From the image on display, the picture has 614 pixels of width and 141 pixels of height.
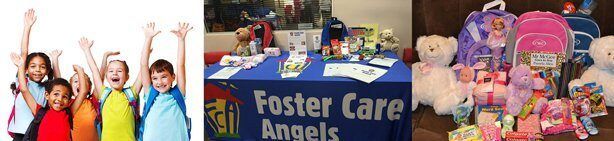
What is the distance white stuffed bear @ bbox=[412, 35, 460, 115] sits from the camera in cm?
202

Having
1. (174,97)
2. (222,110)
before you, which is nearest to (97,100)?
(174,97)

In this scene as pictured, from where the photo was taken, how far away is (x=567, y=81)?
199 cm

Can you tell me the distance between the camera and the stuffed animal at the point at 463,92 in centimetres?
192

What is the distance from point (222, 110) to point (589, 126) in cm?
160

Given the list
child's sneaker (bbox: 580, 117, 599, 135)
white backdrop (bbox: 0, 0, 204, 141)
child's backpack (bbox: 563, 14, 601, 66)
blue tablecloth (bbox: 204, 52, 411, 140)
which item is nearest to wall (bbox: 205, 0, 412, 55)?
blue tablecloth (bbox: 204, 52, 411, 140)

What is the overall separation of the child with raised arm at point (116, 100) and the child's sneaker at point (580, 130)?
1.71 meters

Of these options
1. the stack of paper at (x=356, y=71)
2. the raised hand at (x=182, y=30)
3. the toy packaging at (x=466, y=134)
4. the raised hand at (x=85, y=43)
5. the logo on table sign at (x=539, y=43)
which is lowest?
the toy packaging at (x=466, y=134)

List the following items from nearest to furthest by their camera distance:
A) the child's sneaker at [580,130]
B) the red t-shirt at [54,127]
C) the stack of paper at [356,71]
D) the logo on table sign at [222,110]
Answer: the red t-shirt at [54,127] < the child's sneaker at [580,130] < the stack of paper at [356,71] < the logo on table sign at [222,110]

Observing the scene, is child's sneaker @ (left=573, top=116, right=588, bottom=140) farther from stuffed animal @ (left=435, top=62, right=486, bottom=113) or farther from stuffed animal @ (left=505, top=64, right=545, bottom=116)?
stuffed animal @ (left=435, top=62, right=486, bottom=113)

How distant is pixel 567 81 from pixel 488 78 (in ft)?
1.35

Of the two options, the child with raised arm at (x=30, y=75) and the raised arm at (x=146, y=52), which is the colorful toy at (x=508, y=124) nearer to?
the raised arm at (x=146, y=52)

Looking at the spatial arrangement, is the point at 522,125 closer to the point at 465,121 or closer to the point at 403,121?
the point at 465,121

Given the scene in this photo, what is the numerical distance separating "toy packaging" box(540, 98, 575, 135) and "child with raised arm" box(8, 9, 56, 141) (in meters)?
1.94

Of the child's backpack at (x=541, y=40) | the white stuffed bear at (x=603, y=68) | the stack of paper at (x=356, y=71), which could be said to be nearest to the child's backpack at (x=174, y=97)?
the stack of paper at (x=356, y=71)
